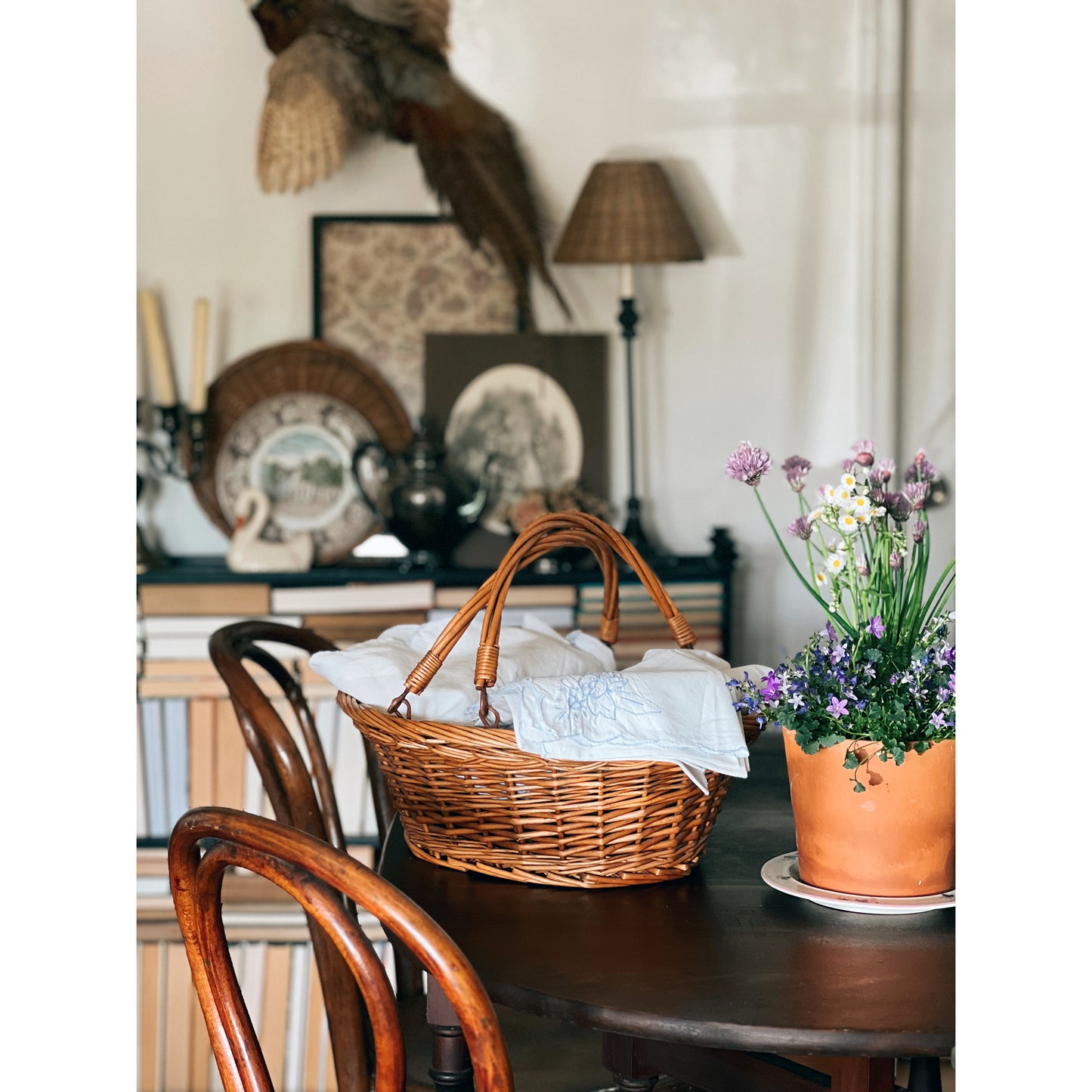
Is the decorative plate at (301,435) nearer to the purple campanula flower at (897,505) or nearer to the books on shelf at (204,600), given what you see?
the books on shelf at (204,600)

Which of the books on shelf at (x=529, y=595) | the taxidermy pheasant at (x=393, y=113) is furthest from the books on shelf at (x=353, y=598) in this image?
the taxidermy pheasant at (x=393, y=113)

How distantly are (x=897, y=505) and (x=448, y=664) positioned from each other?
51 centimetres

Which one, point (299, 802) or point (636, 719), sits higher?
point (636, 719)

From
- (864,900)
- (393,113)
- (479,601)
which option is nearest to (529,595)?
(393,113)

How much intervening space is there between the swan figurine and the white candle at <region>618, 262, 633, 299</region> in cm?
88

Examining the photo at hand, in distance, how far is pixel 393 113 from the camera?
285cm

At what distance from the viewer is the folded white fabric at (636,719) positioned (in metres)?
1.15

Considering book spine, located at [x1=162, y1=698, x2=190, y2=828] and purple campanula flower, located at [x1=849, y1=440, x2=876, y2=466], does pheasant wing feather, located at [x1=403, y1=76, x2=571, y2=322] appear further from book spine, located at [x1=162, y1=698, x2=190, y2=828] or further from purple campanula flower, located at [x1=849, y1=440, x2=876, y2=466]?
purple campanula flower, located at [x1=849, y1=440, x2=876, y2=466]

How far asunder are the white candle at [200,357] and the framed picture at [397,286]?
0.25 metres

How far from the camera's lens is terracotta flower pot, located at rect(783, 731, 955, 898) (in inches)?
43.8

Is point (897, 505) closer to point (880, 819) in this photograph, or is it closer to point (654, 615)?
point (880, 819)

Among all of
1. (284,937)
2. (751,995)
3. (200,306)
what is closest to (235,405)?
(200,306)

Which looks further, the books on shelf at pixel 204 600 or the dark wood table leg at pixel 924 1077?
the books on shelf at pixel 204 600
